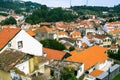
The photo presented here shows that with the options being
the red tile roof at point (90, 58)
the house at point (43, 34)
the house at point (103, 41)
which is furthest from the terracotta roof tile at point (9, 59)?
the house at point (103, 41)

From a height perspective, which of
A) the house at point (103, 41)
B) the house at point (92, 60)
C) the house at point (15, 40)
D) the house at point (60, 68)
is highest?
the house at point (15, 40)

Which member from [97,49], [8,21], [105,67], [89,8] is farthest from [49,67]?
[89,8]

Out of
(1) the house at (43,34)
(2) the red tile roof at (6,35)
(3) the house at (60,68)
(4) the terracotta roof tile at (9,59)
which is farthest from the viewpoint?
(1) the house at (43,34)

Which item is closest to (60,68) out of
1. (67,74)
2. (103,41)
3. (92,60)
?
(67,74)

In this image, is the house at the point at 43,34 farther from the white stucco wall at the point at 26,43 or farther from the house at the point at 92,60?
the white stucco wall at the point at 26,43

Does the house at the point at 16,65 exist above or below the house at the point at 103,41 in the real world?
above

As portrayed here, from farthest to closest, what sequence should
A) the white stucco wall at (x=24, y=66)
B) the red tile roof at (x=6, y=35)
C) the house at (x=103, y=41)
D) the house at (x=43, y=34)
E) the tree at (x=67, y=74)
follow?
1. the house at (x=43, y=34)
2. the house at (x=103, y=41)
3. the tree at (x=67, y=74)
4. the red tile roof at (x=6, y=35)
5. the white stucco wall at (x=24, y=66)

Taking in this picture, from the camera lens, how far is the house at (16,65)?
14467mm

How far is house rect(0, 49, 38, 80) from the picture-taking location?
14467 mm

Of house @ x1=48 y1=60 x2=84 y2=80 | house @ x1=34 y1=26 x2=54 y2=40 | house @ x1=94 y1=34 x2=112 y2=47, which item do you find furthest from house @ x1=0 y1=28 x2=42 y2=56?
house @ x1=94 y1=34 x2=112 y2=47

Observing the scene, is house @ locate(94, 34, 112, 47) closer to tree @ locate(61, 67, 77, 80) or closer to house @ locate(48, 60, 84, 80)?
house @ locate(48, 60, 84, 80)

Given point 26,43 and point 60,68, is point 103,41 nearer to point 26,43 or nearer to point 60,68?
point 60,68

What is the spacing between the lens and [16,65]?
52.4ft

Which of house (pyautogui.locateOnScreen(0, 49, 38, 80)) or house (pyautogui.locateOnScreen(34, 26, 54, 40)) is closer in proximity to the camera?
house (pyautogui.locateOnScreen(0, 49, 38, 80))
